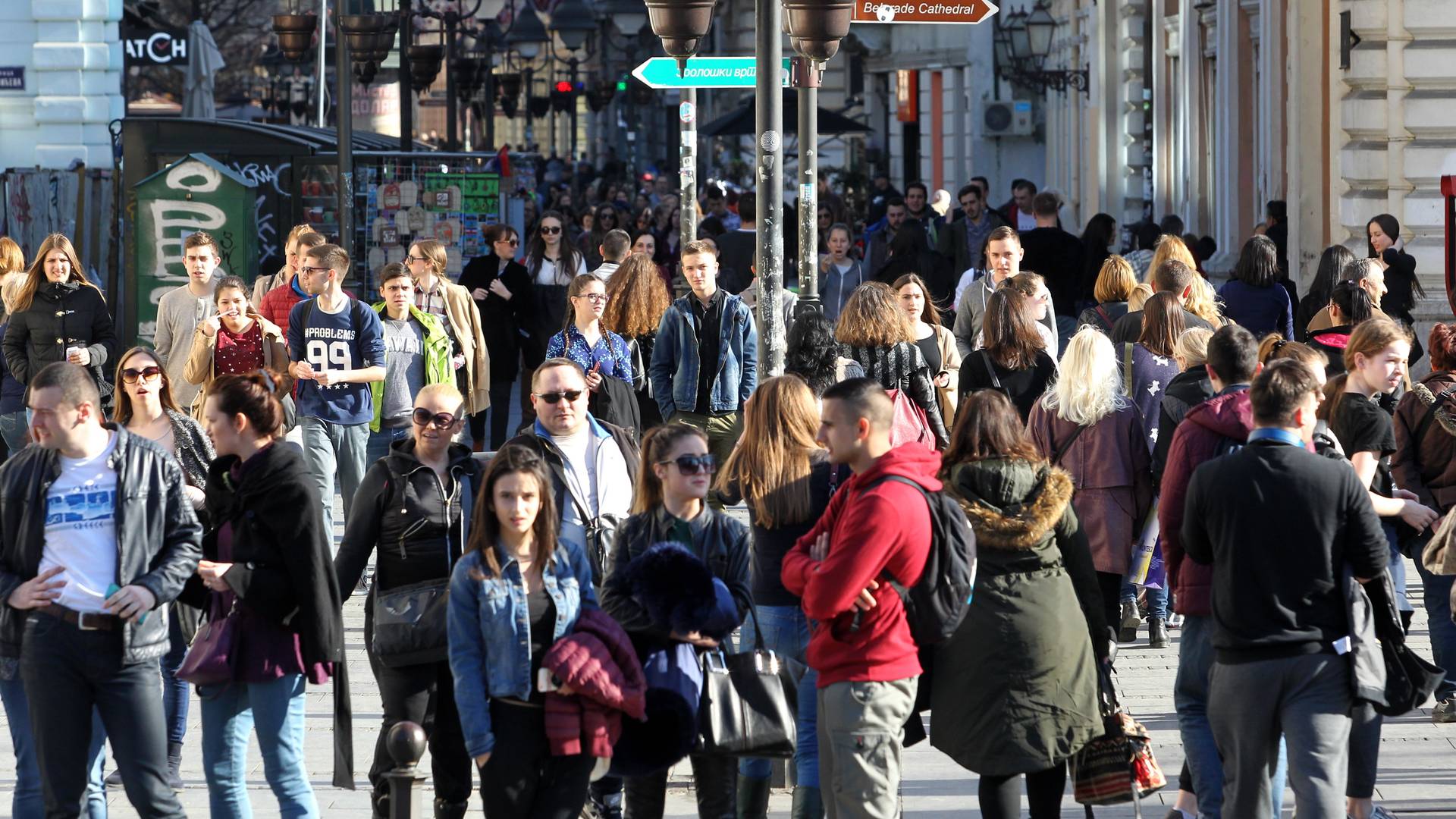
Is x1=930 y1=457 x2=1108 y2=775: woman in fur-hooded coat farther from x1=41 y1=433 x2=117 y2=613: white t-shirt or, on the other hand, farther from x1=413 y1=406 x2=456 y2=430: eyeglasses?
x1=41 y1=433 x2=117 y2=613: white t-shirt

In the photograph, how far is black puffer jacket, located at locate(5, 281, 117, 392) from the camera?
1139 cm

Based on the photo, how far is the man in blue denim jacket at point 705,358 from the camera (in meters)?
10.8

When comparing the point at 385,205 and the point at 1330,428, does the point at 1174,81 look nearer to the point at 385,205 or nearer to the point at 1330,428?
the point at 385,205

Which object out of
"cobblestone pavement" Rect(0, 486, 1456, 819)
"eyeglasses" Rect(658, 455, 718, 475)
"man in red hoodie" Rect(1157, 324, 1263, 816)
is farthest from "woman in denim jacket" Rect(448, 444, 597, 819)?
"man in red hoodie" Rect(1157, 324, 1263, 816)

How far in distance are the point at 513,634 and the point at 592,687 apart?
0.83ft

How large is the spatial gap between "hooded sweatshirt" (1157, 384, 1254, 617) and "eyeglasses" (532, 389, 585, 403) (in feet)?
6.28

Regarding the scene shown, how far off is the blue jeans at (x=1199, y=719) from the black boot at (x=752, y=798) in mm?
1311

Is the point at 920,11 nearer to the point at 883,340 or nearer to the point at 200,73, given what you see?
the point at 883,340

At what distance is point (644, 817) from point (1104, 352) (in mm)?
3151

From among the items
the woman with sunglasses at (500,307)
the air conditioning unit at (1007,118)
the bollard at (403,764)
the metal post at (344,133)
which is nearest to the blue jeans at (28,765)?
the bollard at (403,764)

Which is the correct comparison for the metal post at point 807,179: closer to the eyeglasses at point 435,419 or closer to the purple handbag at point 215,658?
the eyeglasses at point 435,419

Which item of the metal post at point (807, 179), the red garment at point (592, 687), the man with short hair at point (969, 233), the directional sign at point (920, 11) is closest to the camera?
the red garment at point (592, 687)

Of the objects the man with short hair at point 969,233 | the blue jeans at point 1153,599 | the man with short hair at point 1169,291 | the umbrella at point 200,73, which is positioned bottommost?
the blue jeans at point 1153,599

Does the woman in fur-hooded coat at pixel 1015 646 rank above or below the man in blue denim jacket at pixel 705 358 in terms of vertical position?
below
